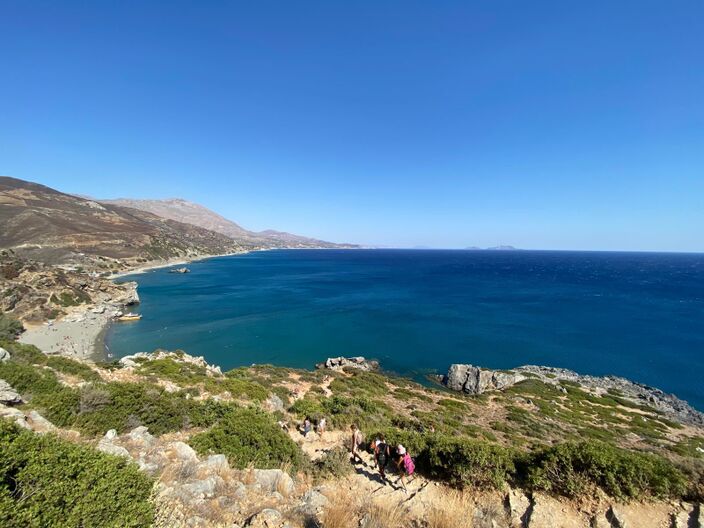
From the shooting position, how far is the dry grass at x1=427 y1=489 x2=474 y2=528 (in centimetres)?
616

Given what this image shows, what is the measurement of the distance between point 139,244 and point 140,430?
469 ft

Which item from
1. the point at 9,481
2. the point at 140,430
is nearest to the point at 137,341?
the point at 140,430

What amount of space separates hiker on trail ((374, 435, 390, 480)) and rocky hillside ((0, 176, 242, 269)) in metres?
112

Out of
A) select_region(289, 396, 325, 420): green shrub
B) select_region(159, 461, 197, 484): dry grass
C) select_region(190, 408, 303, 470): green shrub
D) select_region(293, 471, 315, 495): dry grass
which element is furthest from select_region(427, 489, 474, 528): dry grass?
select_region(289, 396, 325, 420): green shrub

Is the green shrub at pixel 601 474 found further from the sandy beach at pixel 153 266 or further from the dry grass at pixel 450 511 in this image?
the sandy beach at pixel 153 266

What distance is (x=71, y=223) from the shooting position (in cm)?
11688

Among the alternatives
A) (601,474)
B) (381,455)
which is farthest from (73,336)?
(601,474)

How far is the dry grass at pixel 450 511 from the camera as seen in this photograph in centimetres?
616

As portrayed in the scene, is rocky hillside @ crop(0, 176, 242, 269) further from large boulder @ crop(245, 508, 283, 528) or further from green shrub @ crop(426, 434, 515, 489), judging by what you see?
green shrub @ crop(426, 434, 515, 489)

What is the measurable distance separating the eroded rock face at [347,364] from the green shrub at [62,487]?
31.1 metres

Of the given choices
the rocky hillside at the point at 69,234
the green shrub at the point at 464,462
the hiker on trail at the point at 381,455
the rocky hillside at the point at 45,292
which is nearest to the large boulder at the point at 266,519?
the hiker on trail at the point at 381,455

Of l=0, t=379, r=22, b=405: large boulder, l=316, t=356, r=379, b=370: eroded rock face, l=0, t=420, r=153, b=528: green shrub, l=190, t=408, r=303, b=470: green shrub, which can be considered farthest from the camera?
l=316, t=356, r=379, b=370: eroded rock face

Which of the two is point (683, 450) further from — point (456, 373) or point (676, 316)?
point (676, 316)

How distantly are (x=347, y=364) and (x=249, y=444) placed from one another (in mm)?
27482
